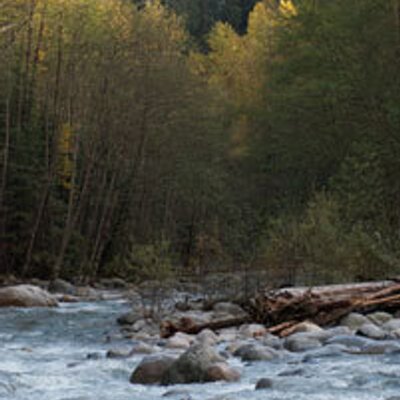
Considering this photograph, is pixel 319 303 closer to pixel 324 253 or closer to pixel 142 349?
pixel 142 349

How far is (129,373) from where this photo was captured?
643 centimetres

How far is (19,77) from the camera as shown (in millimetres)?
16625

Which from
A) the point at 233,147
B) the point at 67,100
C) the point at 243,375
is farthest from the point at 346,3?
the point at 243,375

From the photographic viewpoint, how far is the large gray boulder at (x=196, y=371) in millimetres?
5926

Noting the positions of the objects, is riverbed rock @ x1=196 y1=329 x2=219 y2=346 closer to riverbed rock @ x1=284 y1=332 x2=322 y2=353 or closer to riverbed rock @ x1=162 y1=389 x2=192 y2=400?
riverbed rock @ x1=284 y1=332 x2=322 y2=353

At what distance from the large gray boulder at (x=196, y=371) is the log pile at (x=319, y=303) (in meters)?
2.37

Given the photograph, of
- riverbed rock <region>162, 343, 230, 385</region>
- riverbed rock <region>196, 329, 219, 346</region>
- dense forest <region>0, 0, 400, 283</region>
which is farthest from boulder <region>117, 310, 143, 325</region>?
riverbed rock <region>162, 343, 230, 385</region>

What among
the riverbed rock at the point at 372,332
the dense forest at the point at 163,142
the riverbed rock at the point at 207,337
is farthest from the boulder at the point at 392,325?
the dense forest at the point at 163,142

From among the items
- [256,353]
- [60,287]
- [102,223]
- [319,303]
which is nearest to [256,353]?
[256,353]

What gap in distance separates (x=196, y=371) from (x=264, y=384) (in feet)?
1.99

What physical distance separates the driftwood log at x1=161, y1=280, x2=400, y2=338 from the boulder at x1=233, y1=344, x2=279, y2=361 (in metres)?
1.29

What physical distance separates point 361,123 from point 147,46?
5.41 m

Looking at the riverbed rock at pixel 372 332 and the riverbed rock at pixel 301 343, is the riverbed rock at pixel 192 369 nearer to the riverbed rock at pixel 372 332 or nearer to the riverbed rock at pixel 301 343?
the riverbed rock at pixel 301 343

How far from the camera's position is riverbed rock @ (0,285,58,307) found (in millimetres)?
12094
